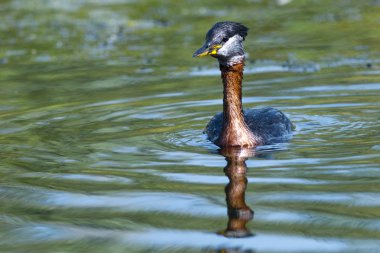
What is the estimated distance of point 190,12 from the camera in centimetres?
2002

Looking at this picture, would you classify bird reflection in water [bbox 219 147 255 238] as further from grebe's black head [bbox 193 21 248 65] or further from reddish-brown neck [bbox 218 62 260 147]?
grebe's black head [bbox 193 21 248 65]

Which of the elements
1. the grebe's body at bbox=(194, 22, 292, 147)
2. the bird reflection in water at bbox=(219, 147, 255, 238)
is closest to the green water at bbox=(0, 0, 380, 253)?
the bird reflection in water at bbox=(219, 147, 255, 238)

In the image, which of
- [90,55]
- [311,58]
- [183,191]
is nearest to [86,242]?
[183,191]

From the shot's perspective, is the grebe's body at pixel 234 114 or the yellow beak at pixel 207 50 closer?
the yellow beak at pixel 207 50

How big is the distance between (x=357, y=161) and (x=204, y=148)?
1.84m

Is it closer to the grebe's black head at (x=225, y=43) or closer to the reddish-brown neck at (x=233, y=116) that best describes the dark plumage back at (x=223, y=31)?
the grebe's black head at (x=225, y=43)

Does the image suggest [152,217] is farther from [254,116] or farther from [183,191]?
[254,116]

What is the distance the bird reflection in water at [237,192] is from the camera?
6280 millimetres

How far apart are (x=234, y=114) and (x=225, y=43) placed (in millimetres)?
791

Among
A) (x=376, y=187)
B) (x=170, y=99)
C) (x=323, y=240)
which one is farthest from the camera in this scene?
(x=170, y=99)

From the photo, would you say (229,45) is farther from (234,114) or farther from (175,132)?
(175,132)

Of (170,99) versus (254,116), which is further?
(170,99)

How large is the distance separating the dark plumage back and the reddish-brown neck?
15.3 inches

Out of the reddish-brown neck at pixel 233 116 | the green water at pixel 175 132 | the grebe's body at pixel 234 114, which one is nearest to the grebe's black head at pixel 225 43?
the grebe's body at pixel 234 114
